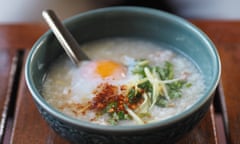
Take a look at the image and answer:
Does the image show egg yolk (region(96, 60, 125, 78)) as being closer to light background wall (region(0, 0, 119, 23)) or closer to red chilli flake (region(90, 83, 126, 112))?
red chilli flake (region(90, 83, 126, 112))

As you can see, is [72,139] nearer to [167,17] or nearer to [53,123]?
[53,123]

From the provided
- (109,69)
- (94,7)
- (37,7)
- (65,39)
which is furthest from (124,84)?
(37,7)

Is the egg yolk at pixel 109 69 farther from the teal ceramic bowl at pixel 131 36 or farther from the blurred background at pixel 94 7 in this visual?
the blurred background at pixel 94 7

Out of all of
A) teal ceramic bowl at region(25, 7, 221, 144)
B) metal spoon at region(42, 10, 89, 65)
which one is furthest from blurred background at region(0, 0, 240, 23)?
metal spoon at region(42, 10, 89, 65)

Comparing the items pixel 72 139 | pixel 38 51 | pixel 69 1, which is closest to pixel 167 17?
pixel 38 51

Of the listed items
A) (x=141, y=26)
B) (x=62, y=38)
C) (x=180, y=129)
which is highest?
(x=62, y=38)

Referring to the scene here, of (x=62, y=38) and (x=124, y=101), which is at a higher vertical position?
(x=62, y=38)
